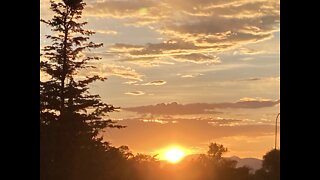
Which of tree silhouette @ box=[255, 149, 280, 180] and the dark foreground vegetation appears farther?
tree silhouette @ box=[255, 149, 280, 180]

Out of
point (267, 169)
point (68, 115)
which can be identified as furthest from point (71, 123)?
point (267, 169)

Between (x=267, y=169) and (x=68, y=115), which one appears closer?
(x=68, y=115)

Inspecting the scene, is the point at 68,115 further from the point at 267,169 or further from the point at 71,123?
the point at 267,169

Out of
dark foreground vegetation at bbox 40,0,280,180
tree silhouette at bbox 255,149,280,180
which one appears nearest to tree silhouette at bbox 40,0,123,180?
dark foreground vegetation at bbox 40,0,280,180

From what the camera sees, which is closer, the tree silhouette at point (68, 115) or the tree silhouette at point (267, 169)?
the tree silhouette at point (68, 115)

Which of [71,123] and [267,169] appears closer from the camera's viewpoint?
[71,123]

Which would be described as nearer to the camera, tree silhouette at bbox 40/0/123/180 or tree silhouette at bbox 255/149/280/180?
tree silhouette at bbox 40/0/123/180

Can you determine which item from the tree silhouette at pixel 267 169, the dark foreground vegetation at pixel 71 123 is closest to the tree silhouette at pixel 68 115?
the dark foreground vegetation at pixel 71 123

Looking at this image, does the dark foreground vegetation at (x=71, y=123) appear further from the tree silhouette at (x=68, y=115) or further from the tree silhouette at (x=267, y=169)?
the tree silhouette at (x=267, y=169)

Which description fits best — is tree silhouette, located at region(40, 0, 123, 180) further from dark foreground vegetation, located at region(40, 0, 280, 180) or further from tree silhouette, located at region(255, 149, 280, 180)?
tree silhouette, located at region(255, 149, 280, 180)
